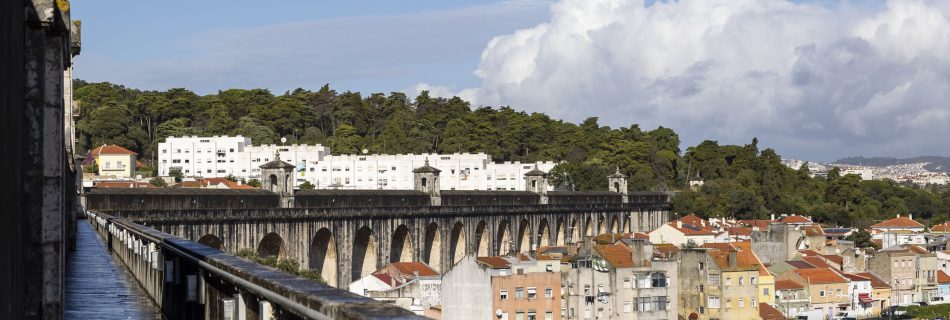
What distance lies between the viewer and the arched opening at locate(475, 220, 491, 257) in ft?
270

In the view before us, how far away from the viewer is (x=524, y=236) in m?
90.0

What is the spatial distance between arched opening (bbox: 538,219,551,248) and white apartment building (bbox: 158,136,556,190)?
3375 cm

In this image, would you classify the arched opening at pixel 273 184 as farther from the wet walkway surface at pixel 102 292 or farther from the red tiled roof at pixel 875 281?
the wet walkway surface at pixel 102 292

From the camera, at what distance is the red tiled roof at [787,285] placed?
66.4m

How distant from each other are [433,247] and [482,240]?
6781 mm

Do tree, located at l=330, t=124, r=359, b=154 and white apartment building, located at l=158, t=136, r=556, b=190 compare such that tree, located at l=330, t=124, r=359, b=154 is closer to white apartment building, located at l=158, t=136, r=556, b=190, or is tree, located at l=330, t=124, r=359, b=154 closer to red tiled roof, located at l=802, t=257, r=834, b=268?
white apartment building, located at l=158, t=136, r=556, b=190

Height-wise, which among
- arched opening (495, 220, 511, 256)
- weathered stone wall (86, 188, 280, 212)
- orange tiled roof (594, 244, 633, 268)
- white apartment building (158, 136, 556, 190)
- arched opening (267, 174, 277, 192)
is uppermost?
white apartment building (158, 136, 556, 190)

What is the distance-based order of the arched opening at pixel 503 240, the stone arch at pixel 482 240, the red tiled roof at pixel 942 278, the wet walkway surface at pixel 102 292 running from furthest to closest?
the arched opening at pixel 503 240 → the red tiled roof at pixel 942 278 → the stone arch at pixel 482 240 → the wet walkway surface at pixel 102 292

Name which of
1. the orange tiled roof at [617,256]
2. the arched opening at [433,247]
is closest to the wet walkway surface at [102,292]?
the orange tiled roof at [617,256]

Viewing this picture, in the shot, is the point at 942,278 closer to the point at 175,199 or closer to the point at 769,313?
the point at 769,313

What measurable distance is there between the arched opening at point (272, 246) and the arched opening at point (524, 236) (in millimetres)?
31640

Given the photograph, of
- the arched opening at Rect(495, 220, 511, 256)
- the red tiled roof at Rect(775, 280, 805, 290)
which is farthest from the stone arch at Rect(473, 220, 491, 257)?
the red tiled roof at Rect(775, 280, 805, 290)

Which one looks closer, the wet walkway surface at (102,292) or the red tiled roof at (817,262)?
the wet walkway surface at (102,292)

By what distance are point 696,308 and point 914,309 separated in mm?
23974
